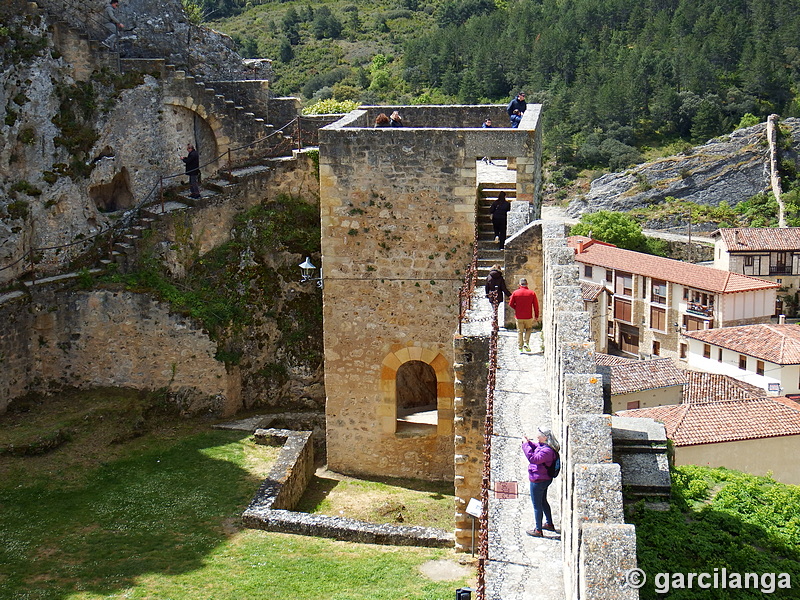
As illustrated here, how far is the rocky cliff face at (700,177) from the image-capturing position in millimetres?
82750

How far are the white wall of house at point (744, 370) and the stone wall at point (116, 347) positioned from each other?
27085mm

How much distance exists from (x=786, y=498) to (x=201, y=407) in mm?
13540

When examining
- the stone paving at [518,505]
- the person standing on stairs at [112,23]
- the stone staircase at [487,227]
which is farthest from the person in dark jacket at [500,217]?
the person standing on stairs at [112,23]

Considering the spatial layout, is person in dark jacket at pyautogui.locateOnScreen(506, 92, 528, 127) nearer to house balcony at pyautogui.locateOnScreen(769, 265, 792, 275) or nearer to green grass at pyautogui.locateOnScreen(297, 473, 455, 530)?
green grass at pyautogui.locateOnScreen(297, 473, 455, 530)

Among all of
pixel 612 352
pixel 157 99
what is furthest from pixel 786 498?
pixel 612 352

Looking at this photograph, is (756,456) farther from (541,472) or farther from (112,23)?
(541,472)

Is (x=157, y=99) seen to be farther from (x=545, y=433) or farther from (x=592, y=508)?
(x=592, y=508)

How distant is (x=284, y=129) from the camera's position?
83.6ft

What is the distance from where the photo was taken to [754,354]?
146 feet

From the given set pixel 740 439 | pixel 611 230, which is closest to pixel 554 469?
pixel 740 439

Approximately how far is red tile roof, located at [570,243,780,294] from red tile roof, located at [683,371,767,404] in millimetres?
12542

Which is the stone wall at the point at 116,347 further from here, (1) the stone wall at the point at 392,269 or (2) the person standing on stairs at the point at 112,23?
(2) the person standing on stairs at the point at 112,23

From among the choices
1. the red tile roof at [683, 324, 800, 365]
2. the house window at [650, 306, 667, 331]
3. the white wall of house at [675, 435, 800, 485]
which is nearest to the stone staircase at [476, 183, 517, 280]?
the white wall of house at [675, 435, 800, 485]

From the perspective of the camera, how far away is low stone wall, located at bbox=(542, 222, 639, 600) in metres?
7.13
